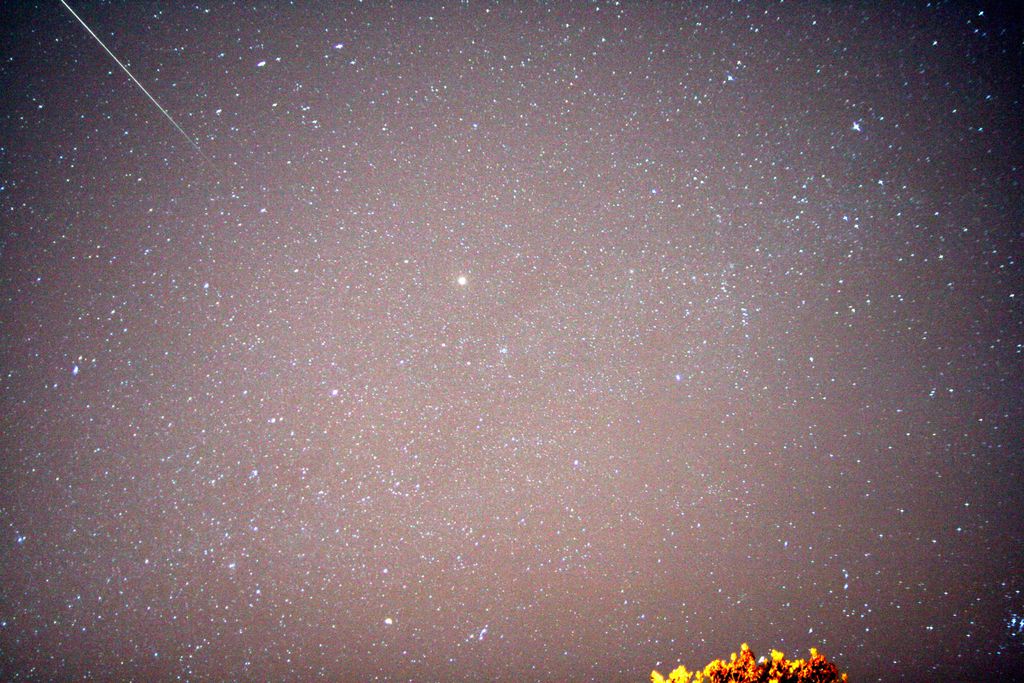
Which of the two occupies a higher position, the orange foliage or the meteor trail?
the meteor trail

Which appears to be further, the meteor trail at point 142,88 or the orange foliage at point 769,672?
the meteor trail at point 142,88

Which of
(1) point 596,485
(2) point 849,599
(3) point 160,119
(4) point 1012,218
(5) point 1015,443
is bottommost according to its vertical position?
(2) point 849,599

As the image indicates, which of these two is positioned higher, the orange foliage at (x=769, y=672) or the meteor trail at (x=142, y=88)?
the meteor trail at (x=142, y=88)

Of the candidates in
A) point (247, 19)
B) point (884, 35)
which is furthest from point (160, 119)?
point (884, 35)

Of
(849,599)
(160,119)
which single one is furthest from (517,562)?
(160,119)

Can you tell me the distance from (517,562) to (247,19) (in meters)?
1.02

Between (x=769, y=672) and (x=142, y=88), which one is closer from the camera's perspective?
(x=769, y=672)

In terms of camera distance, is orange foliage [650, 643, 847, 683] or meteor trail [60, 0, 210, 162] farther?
meteor trail [60, 0, 210, 162]

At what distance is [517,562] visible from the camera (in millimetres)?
1052

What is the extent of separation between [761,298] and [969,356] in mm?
379

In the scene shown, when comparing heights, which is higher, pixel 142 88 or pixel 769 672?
pixel 142 88

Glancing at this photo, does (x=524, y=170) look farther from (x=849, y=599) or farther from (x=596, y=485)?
(x=849, y=599)

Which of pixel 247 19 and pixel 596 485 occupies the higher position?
pixel 247 19

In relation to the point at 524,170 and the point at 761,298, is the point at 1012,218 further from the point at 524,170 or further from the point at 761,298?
the point at 524,170
